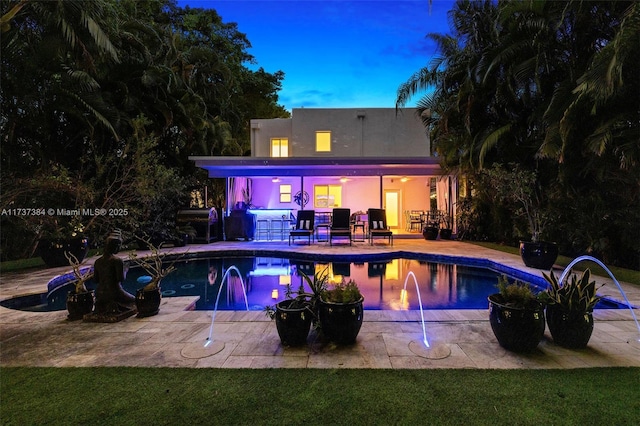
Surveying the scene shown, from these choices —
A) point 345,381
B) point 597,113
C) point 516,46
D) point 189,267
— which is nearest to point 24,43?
point 189,267

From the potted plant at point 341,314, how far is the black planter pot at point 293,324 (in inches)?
6.7

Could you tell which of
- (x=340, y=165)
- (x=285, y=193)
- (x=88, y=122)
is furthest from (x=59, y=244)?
(x=285, y=193)

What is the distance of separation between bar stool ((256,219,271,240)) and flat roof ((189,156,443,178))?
2044mm

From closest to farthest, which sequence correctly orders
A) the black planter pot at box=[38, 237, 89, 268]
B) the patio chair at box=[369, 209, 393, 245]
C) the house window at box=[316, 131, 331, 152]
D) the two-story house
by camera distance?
1. the black planter pot at box=[38, 237, 89, 268]
2. the patio chair at box=[369, 209, 393, 245]
3. the two-story house
4. the house window at box=[316, 131, 331, 152]

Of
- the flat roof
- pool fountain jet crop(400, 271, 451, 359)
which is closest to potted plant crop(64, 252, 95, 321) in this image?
pool fountain jet crop(400, 271, 451, 359)

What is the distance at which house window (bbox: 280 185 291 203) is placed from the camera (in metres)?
16.8

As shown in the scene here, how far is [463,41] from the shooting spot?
1024 centimetres

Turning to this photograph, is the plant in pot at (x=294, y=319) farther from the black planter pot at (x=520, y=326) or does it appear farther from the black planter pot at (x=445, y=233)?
the black planter pot at (x=445, y=233)

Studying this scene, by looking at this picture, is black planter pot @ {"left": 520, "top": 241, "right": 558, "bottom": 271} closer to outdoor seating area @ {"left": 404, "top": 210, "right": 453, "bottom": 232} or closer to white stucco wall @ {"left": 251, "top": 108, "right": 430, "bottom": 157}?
outdoor seating area @ {"left": 404, "top": 210, "right": 453, "bottom": 232}

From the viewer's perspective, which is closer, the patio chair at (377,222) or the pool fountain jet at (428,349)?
the pool fountain jet at (428,349)

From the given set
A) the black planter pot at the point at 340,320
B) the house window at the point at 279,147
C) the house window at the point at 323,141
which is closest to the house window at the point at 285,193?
the house window at the point at 279,147

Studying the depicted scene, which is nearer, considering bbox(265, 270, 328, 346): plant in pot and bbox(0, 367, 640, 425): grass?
bbox(0, 367, 640, 425): grass

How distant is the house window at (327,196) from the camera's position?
664 inches

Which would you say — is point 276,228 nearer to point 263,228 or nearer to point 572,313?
point 263,228
